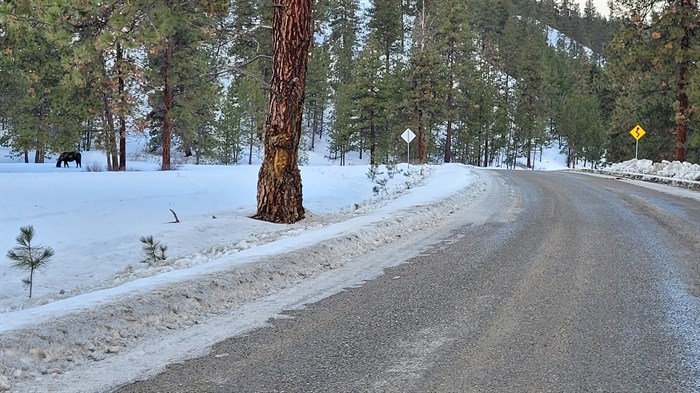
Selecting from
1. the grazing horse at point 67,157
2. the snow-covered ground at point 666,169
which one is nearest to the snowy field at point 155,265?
the snow-covered ground at point 666,169

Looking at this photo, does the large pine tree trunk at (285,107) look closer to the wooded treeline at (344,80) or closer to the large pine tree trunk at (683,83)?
the wooded treeline at (344,80)

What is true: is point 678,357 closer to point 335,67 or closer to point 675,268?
point 675,268

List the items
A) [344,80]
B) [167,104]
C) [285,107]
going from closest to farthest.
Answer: [285,107] → [167,104] → [344,80]

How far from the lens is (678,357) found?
374 centimetres

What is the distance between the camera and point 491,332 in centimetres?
425

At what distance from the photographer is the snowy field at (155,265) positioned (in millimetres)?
3713

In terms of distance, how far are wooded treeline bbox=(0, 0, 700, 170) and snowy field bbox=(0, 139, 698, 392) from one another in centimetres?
276

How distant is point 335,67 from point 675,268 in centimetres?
6683

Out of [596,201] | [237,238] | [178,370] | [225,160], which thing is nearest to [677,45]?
[596,201]

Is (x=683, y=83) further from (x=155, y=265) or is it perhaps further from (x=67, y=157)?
(x=67, y=157)

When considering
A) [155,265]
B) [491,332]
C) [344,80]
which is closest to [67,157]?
[155,265]

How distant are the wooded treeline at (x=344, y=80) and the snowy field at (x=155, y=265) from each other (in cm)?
276

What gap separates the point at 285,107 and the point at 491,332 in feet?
24.0

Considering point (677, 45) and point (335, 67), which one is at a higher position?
point (335, 67)
